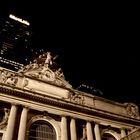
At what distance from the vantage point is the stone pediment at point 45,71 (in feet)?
80.4

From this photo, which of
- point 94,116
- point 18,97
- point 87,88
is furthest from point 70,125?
point 87,88

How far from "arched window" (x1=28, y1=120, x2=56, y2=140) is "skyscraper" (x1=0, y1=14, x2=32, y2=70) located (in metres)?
19.7

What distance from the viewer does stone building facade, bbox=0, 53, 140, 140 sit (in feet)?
67.1

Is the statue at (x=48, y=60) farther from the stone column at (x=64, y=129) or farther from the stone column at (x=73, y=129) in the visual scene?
the stone column at (x=73, y=129)

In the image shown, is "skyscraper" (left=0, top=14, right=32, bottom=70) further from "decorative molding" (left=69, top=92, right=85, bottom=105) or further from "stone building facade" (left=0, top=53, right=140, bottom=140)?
"decorative molding" (left=69, top=92, right=85, bottom=105)

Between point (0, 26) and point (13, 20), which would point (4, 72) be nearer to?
point (0, 26)

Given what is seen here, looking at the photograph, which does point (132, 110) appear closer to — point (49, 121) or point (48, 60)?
point (49, 121)

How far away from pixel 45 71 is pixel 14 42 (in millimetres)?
25807

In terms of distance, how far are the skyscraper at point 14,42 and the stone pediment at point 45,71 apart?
46.6ft

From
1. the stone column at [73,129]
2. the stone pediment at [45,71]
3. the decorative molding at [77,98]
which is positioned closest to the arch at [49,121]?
the stone column at [73,129]

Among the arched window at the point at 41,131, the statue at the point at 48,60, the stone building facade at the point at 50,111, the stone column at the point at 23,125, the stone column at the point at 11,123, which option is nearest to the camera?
the stone column at the point at 11,123

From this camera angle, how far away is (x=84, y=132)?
2336 centimetres

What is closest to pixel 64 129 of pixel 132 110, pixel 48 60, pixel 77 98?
pixel 77 98

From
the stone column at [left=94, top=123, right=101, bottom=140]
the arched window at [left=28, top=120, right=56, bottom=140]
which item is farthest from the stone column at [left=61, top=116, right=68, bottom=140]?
the stone column at [left=94, top=123, right=101, bottom=140]
